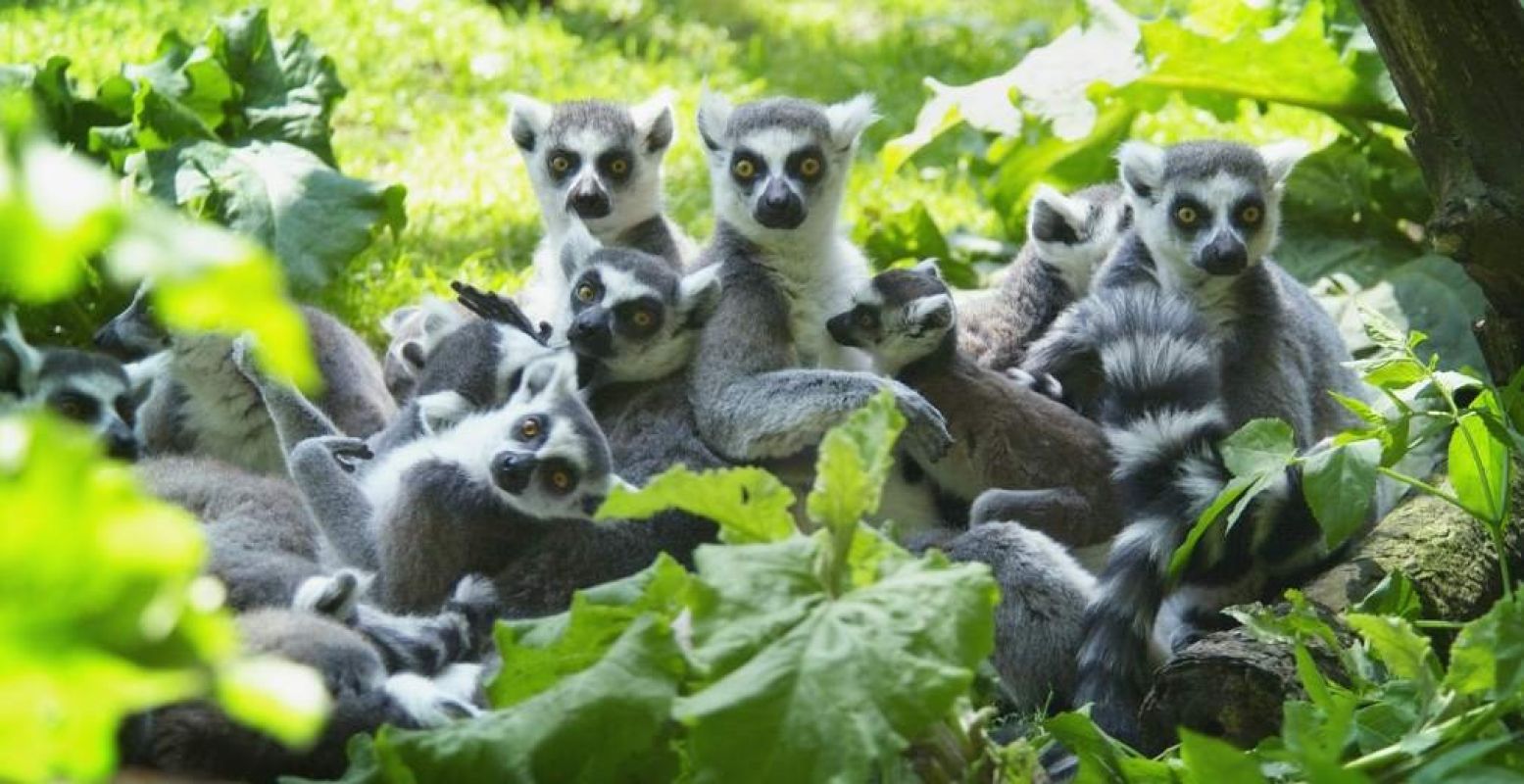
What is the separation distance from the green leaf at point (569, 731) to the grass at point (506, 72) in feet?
12.5

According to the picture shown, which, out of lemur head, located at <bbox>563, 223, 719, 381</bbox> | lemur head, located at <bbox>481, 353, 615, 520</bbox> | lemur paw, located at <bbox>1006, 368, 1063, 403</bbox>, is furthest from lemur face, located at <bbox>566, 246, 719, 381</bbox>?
lemur paw, located at <bbox>1006, 368, 1063, 403</bbox>

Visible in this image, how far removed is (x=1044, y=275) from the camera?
5867mm

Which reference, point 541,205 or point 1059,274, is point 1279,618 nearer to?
point 1059,274

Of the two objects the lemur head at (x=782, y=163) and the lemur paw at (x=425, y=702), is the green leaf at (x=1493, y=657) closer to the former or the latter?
the lemur paw at (x=425, y=702)

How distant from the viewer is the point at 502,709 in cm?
290

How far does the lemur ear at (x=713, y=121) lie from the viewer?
5.70 m

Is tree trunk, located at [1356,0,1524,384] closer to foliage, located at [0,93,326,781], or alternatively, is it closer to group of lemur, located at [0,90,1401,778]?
group of lemur, located at [0,90,1401,778]

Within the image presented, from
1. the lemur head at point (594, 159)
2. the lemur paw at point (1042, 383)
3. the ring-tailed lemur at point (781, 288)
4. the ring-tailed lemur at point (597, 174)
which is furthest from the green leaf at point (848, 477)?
the lemur head at point (594, 159)

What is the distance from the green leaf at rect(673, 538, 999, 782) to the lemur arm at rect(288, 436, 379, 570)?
200cm

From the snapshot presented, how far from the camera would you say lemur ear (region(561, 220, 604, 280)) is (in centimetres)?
529

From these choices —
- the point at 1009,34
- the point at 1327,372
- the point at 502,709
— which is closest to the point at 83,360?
the point at 502,709

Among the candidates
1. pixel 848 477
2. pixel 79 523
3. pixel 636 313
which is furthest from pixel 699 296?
pixel 79 523

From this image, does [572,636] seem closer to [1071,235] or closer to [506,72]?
[1071,235]

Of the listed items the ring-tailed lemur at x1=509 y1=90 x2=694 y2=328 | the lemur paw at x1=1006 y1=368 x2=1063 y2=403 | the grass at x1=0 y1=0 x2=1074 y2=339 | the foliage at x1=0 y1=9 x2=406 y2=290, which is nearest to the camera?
the lemur paw at x1=1006 y1=368 x2=1063 y2=403
